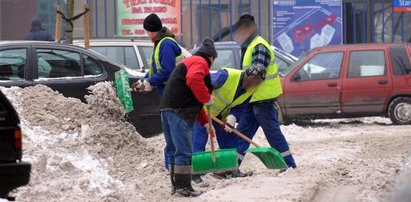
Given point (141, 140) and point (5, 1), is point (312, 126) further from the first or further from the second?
point (5, 1)

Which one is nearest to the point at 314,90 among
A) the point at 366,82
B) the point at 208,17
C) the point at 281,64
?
the point at 366,82

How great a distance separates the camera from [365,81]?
16344mm

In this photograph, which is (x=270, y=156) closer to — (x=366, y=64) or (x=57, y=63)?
(x=57, y=63)

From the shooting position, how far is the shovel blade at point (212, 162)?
898 centimetres

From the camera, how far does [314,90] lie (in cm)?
1634

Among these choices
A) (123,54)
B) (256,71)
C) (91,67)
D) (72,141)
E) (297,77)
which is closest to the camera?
(72,141)

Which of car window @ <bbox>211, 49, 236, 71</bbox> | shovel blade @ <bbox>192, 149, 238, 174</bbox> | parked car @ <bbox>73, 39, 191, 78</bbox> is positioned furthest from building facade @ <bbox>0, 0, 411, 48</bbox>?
shovel blade @ <bbox>192, 149, 238, 174</bbox>

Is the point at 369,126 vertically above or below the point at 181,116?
below

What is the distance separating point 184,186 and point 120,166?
1.31 meters

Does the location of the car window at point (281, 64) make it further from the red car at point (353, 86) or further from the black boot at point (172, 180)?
the black boot at point (172, 180)

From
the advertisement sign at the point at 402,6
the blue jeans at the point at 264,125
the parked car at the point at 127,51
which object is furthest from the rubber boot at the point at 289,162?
the advertisement sign at the point at 402,6

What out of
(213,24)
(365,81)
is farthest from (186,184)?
(213,24)

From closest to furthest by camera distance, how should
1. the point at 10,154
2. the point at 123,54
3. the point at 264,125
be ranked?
the point at 10,154 → the point at 264,125 → the point at 123,54

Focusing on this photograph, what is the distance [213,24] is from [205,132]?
38.0ft
